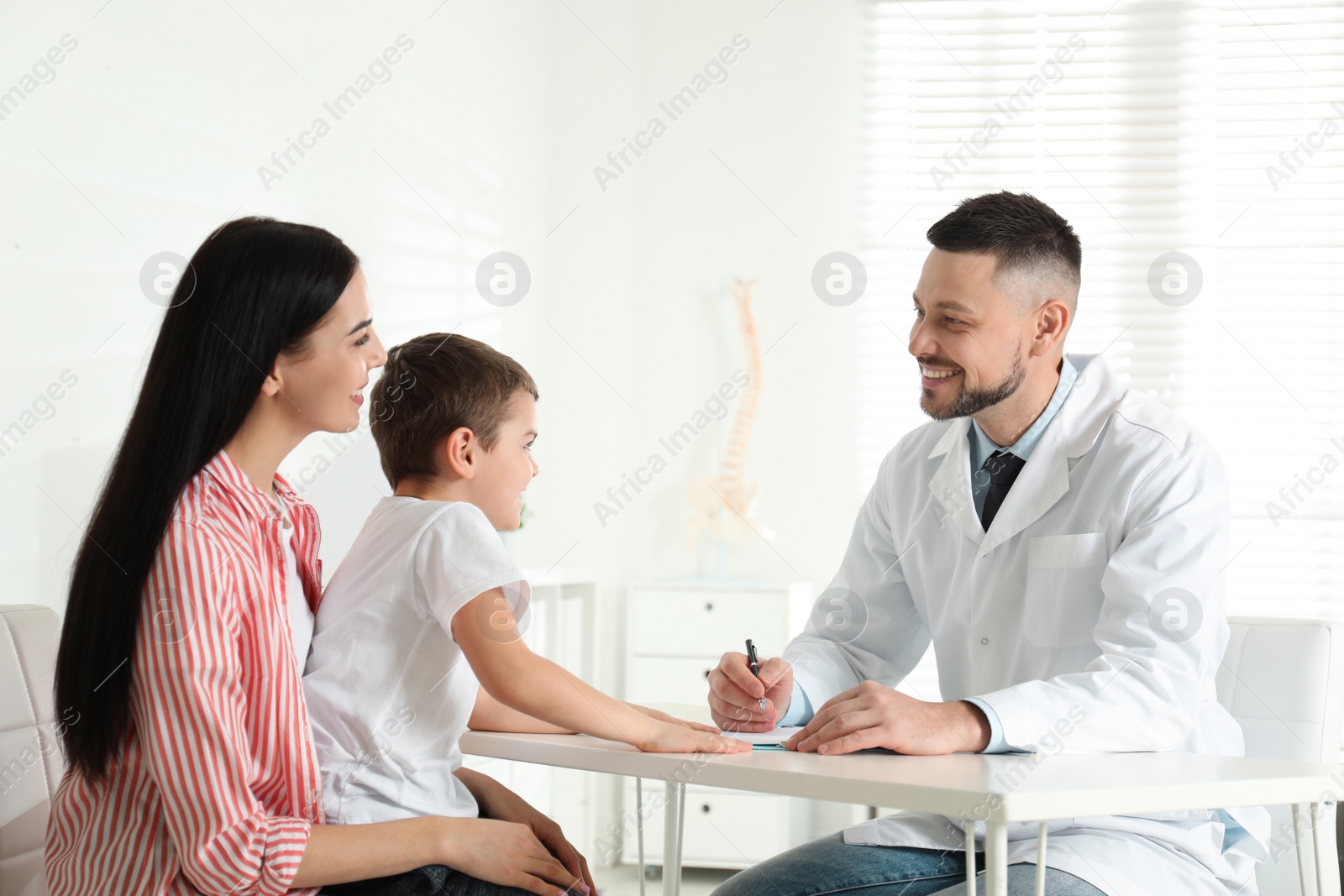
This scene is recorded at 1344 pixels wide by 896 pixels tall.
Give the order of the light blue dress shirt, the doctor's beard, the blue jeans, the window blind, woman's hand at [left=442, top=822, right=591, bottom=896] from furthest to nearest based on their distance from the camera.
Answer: the window blind, the doctor's beard, the light blue dress shirt, the blue jeans, woman's hand at [left=442, top=822, right=591, bottom=896]

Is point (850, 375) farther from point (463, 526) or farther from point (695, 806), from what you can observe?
point (463, 526)

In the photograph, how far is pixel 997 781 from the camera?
3.47ft

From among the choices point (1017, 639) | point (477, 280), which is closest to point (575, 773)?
point (477, 280)

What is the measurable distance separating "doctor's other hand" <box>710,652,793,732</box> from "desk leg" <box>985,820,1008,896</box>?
0.53 m

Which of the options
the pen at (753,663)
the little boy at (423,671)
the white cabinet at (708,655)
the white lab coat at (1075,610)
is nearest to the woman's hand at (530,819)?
the little boy at (423,671)

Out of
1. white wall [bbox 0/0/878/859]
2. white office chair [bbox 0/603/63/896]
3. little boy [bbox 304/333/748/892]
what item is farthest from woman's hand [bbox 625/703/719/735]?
white wall [bbox 0/0/878/859]

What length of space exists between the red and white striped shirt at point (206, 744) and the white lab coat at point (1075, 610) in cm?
77

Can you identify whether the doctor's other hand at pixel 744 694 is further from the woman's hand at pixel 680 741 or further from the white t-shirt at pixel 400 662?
the white t-shirt at pixel 400 662

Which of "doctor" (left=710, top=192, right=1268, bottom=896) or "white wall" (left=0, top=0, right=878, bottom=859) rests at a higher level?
"white wall" (left=0, top=0, right=878, bottom=859)

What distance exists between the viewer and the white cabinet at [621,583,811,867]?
360cm

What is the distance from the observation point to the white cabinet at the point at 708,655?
3.60m

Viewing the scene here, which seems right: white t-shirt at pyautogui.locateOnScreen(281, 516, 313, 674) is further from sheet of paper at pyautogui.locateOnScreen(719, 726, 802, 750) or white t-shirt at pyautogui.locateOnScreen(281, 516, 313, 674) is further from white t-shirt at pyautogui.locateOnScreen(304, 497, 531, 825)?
sheet of paper at pyautogui.locateOnScreen(719, 726, 802, 750)

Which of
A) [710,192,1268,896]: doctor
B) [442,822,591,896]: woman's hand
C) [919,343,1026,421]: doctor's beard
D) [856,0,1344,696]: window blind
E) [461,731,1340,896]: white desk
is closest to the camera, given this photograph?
[461,731,1340,896]: white desk

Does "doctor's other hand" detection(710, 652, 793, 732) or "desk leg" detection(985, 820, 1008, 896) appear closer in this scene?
"desk leg" detection(985, 820, 1008, 896)
